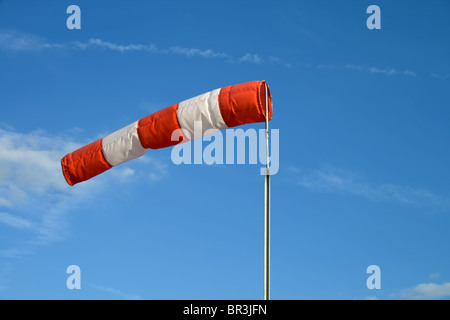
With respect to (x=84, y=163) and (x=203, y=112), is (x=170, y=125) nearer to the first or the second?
(x=203, y=112)

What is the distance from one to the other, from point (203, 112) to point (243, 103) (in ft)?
4.29

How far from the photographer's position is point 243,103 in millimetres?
14562

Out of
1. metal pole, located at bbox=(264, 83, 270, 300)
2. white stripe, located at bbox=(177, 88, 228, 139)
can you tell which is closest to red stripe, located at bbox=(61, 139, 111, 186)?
white stripe, located at bbox=(177, 88, 228, 139)

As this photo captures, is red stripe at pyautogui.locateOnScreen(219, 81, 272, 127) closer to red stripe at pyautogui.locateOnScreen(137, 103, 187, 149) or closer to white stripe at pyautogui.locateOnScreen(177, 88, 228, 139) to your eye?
white stripe at pyautogui.locateOnScreen(177, 88, 228, 139)

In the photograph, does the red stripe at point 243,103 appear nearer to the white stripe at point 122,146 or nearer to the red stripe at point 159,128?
the red stripe at point 159,128

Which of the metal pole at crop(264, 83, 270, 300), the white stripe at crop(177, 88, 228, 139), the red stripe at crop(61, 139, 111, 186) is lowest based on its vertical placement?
the metal pole at crop(264, 83, 270, 300)

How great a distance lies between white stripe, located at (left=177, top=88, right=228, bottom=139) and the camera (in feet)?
49.3

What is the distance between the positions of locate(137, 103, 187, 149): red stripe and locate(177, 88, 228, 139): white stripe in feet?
0.91

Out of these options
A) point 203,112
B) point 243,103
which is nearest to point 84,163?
point 203,112
